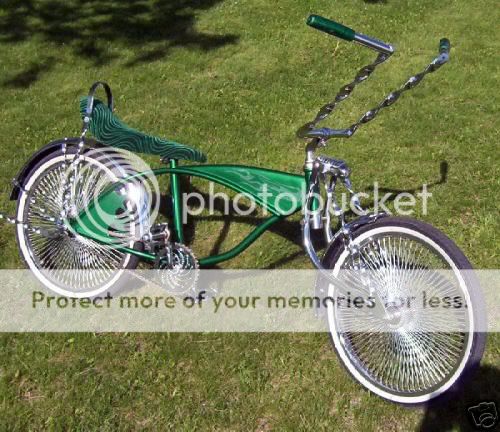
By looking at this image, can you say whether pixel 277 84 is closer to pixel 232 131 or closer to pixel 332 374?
pixel 232 131

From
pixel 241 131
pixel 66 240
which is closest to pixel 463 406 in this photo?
pixel 66 240

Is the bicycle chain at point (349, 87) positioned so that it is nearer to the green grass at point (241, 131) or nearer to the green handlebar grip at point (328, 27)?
the green handlebar grip at point (328, 27)

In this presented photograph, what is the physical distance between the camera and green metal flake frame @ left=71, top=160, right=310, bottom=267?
3359mm

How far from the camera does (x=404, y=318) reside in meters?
3.19

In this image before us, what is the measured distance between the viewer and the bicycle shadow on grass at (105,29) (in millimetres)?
7941

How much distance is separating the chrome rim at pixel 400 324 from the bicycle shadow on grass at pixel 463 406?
17cm

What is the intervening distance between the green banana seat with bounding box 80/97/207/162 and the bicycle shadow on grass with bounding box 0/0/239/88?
398 cm

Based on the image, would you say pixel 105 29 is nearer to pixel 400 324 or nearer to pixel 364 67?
pixel 364 67

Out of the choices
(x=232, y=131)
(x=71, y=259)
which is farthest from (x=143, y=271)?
(x=232, y=131)

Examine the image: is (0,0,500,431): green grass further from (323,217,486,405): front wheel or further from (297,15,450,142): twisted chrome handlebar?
(297,15,450,142): twisted chrome handlebar

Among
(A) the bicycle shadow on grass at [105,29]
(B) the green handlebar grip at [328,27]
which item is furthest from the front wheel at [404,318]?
(A) the bicycle shadow on grass at [105,29]

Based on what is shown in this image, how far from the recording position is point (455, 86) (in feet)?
21.9

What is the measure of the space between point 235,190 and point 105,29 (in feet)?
20.2

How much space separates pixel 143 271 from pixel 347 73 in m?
4.35
